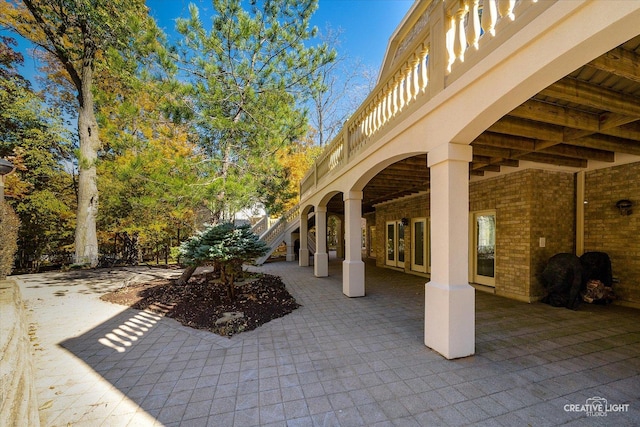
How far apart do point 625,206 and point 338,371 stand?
20.4 feet

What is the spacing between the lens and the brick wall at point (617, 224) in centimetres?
491

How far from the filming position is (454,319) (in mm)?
3143

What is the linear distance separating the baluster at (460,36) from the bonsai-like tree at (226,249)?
15.6ft

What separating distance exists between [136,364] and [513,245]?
718 centimetres

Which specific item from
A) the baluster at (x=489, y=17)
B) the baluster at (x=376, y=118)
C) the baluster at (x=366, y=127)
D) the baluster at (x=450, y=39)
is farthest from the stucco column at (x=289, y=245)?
the baluster at (x=489, y=17)

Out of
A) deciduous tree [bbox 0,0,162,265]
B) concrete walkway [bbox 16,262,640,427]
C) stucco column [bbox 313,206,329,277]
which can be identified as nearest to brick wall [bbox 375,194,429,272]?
stucco column [bbox 313,206,329,277]

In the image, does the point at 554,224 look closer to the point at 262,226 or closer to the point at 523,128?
the point at 523,128

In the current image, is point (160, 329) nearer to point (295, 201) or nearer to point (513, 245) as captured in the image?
point (513, 245)

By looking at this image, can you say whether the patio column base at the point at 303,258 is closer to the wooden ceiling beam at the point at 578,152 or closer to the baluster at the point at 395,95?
the baluster at the point at 395,95

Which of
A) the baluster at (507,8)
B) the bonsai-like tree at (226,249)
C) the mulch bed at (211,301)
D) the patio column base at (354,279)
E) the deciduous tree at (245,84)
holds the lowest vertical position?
the mulch bed at (211,301)

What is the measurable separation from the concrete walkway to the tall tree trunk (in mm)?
6599

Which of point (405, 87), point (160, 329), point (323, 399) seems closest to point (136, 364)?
point (160, 329)

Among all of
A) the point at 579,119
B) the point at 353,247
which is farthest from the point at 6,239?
the point at 579,119

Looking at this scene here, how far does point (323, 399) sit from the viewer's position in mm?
2453
